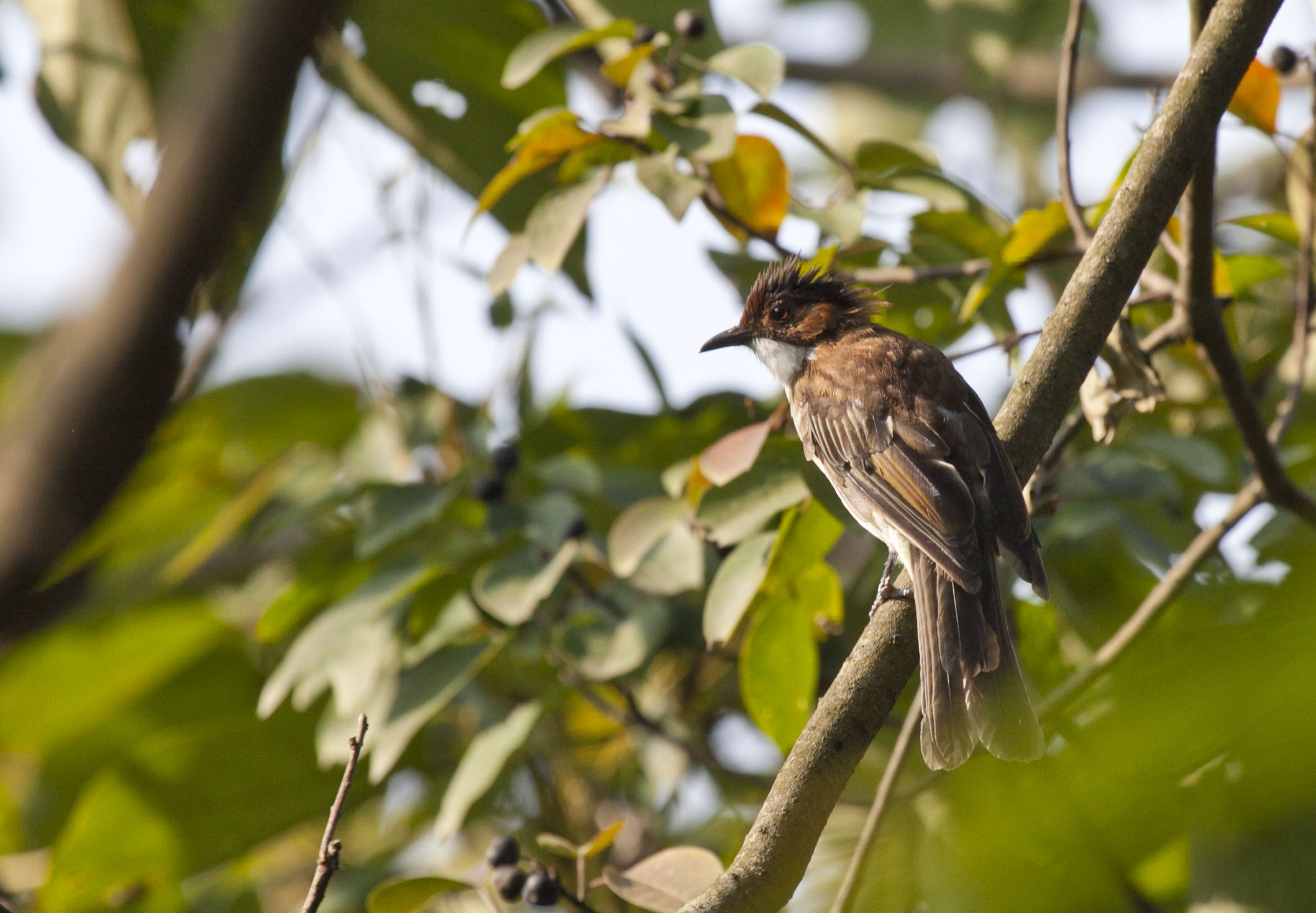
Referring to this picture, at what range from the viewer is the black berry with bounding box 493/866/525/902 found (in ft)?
9.41

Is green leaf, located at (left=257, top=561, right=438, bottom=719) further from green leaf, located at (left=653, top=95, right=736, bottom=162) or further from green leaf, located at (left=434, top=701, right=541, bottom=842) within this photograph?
green leaf, located at (left=653, top=95, right=736, bottom=162)

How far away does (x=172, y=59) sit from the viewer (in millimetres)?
3939

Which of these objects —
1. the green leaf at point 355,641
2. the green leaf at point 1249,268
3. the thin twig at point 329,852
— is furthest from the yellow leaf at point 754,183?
the thin twig at point 329,852

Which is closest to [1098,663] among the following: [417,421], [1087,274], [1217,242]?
[1087,274]

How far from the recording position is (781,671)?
307 cm

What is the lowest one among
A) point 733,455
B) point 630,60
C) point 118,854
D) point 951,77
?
point 118,854

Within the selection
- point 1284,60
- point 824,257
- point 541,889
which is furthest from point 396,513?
point 1284,60

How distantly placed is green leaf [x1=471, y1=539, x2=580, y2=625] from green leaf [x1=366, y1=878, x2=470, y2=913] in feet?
2.34

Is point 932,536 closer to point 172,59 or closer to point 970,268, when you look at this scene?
point 970,268

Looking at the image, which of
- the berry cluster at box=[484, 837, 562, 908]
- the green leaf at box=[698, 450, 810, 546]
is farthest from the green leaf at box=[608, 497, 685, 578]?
the berry cluster at box=[484, 837, 562, 908]

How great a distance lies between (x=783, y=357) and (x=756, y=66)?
4.16 feet

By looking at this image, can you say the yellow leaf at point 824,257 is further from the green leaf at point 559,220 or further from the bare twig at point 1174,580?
the bare twig at point 1174,580

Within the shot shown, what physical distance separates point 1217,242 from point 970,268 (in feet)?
4.15

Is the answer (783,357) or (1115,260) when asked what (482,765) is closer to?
(783,357)
